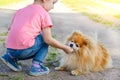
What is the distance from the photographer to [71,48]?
5.70 m

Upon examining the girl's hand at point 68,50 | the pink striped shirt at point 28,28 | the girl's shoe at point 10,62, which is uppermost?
the pink striped shirt at point 28,28

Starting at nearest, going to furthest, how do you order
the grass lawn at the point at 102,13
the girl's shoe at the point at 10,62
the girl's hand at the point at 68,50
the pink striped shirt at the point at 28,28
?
the pink striped shirt at the point at 28,28
the girl's hand at the point at 68,50
the girl's shoe at the point at 10,62
the grass lawn at the point at 102,13

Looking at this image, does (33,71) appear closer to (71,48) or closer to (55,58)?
(71,48)

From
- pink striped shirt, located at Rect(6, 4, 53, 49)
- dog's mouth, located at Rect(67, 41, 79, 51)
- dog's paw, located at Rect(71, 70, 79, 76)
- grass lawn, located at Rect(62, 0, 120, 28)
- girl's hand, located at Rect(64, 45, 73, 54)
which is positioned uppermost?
pink striped shirt, located at Rect(6, 4, 53, 49)

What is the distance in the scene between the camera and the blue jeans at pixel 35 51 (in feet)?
18.1

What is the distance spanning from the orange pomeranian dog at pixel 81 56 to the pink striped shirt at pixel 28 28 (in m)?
0.53

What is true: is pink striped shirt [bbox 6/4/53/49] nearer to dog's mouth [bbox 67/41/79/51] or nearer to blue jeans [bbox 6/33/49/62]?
blue jeans [bbox 6/33/49/62]

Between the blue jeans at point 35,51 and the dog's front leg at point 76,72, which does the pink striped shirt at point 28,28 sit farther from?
the dog's front leg at point 76,72

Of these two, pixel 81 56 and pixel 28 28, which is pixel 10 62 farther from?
pixel 81 56

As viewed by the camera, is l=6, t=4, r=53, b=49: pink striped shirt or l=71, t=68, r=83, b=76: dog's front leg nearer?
l=6, t=4, r=53, b=49: pink striped shirt

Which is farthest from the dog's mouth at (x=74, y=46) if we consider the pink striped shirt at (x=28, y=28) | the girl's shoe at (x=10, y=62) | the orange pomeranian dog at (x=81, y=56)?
the girl's shoe at (x=10, y=62)

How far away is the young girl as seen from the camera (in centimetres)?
545

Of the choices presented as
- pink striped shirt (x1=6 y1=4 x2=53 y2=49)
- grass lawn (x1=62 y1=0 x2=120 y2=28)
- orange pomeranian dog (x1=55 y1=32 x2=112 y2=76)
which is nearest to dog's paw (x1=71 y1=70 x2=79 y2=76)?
orange pomeranian dog (x1=55 y1=32 x2=112 y2=76)

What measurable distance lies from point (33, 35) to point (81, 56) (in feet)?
2.66
